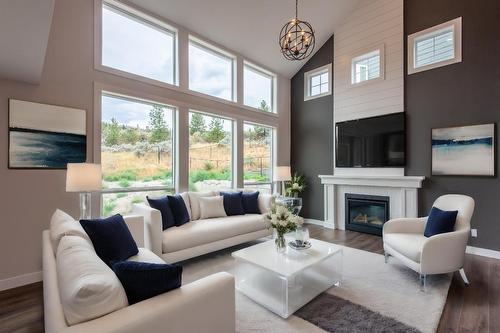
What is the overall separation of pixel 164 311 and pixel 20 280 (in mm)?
2977

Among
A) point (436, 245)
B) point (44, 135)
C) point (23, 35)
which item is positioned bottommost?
point (436, 245)

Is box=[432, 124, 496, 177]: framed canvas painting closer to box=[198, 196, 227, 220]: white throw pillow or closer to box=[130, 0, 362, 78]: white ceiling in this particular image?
box=[130, 0, 362, 78]: white ceiling

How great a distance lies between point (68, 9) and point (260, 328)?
433cm

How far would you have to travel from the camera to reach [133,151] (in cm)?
402

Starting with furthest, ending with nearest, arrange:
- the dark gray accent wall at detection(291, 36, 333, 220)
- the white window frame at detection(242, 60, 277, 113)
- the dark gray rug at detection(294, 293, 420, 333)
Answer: the dark gray accent wall at detection(291, 36, 333, 220), the white window frame at detection(242, 60, 277, 113), the dark gray rug at detection(294, 293, 420, 333)

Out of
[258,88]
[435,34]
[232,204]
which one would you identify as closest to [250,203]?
[232,204]

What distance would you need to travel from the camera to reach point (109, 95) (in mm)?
3746

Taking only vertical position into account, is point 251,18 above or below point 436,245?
→ above

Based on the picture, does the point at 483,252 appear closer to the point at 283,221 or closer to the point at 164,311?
the point at 283,221

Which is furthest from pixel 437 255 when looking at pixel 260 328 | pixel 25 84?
pixel 25 84

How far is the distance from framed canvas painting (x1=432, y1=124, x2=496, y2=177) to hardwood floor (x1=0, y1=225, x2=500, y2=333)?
4.59ft

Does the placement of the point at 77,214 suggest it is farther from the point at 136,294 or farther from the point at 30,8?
the point at 136,294

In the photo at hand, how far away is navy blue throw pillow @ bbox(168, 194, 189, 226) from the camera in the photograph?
3.64 metres

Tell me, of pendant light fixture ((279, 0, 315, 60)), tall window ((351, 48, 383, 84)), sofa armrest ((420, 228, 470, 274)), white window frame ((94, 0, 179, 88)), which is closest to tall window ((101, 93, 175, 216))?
white window frame ((94, 0, 179, 88))
